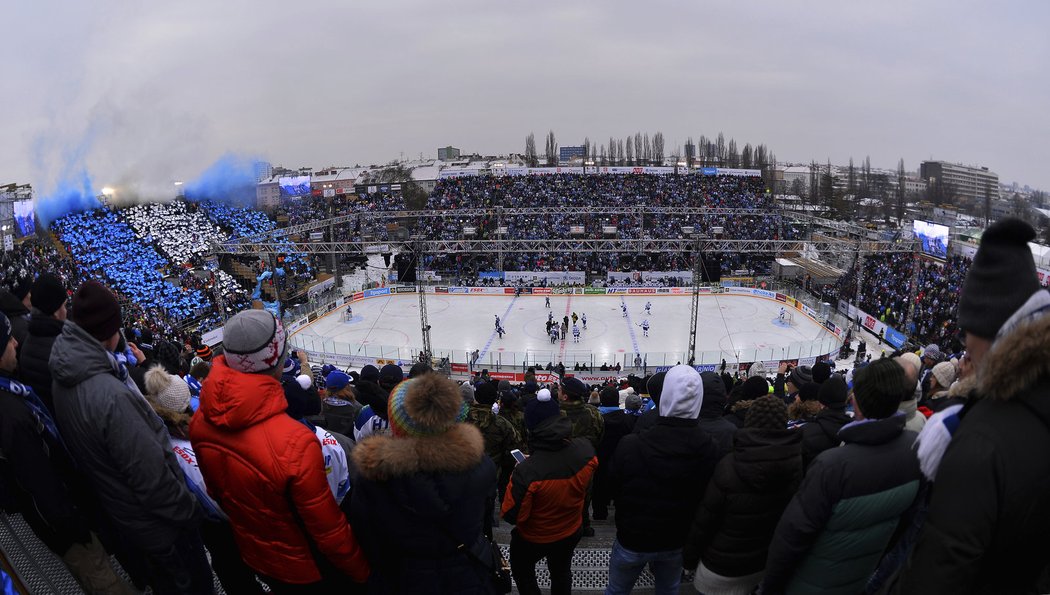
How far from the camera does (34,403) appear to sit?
3094 mm

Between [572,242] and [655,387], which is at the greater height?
[572,242]

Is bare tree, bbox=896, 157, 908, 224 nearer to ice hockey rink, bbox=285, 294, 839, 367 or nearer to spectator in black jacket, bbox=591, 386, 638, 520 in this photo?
ice hockey rink, bbox=285, 294, 839, 367

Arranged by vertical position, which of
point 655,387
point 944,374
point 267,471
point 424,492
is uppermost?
point 267,471

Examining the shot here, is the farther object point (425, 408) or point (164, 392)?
point (164, 392)

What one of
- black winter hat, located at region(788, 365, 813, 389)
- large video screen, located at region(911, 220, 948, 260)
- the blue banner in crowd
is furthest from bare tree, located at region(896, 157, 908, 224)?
black winter hat, located at region(788, 365, 813, 389)

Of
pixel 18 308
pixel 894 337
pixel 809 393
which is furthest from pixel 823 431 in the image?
pixel 894 337

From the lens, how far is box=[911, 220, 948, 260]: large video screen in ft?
99.6

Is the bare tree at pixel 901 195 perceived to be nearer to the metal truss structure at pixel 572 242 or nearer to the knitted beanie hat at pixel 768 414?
the metal truss structure at pixel 572 242

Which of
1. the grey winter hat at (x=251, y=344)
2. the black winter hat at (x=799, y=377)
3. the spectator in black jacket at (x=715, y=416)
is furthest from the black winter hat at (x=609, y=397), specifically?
the grey winter hat at (x=251, y=344)

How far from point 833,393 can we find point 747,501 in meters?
1.52

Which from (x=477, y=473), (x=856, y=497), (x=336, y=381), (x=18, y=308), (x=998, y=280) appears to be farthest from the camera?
(x=336, y=381)

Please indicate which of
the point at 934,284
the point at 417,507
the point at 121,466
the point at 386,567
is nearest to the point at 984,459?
the point at 417,507

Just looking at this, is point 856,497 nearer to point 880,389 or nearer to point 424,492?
point 880,389

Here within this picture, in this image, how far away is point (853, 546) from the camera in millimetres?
2596
